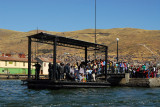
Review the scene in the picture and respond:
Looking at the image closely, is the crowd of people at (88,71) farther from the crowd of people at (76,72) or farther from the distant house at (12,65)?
the distant house at (12,65)

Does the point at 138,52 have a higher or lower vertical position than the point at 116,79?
higher

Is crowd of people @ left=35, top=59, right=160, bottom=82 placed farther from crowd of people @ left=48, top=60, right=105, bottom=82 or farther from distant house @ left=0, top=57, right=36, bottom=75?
distant house @ left=0, top=57, right=36, bottom=75

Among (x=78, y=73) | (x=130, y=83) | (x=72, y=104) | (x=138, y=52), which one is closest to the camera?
(x=72, y=104)

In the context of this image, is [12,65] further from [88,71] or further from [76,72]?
[76,72]

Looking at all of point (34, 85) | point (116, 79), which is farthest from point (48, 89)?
point (116, 79)

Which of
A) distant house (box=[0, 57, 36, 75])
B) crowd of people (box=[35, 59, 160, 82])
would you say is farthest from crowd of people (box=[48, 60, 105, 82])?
distant house (box=[0, 57, 36, 75])

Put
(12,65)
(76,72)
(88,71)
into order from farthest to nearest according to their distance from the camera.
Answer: (12,65), (88,71), (76,72)

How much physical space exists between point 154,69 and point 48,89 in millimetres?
15505

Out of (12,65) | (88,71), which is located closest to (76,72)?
(88,71)

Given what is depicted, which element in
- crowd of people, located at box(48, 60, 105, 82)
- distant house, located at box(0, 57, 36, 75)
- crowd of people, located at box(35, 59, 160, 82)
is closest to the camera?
crowd of people, located at box(48, 60, 105, 82)

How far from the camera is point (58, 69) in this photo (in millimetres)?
25875

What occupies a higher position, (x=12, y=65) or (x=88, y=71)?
(x=12, y=65)

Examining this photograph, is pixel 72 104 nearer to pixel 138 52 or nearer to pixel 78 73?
pixel 78 73

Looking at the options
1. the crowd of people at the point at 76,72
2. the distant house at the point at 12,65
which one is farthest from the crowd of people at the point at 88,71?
the distant house at the point at 12,65
